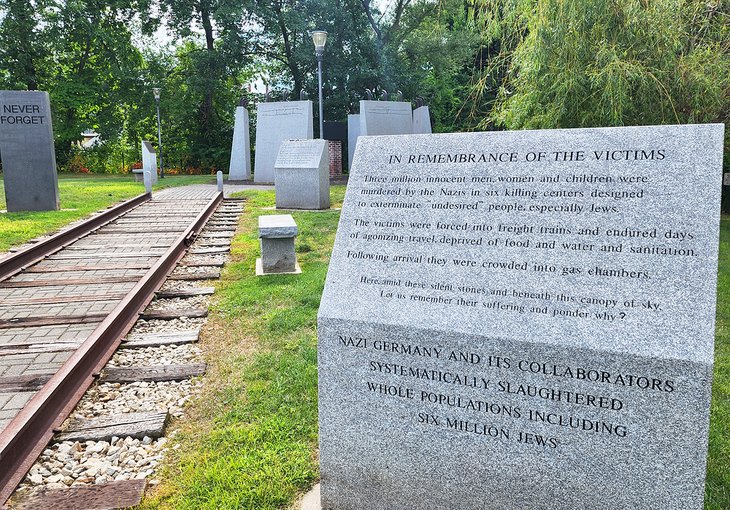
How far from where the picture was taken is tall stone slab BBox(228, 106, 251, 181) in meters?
24.4

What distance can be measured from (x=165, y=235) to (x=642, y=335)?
966 cm

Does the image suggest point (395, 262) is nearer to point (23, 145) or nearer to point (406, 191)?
point (406, 191)

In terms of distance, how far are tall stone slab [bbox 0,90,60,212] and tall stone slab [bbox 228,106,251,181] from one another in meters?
11.5

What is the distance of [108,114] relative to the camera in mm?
33750

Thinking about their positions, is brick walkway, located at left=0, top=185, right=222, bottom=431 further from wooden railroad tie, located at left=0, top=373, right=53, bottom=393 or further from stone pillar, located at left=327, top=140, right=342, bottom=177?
stone pillar, located at left=327, top=140, right=342, bottom=177

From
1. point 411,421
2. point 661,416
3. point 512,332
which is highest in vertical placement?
point 512,332

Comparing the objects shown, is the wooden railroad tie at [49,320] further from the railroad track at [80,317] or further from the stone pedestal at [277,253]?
the stone pedestal at [277,253]

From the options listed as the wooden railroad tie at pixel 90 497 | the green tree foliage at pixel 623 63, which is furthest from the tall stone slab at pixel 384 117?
the wooden railroad tie at pixel 90 497

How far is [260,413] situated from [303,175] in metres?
10.5

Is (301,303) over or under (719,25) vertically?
under

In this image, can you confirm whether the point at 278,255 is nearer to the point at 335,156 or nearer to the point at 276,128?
the point at 276,128

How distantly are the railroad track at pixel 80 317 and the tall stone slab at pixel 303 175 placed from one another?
2.96 metres

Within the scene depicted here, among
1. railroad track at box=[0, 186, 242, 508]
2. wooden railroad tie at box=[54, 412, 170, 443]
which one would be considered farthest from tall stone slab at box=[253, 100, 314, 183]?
wooden railroad tie at box=[54, 412, 170, 443]

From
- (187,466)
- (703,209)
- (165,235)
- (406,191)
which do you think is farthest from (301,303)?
(165,235)
